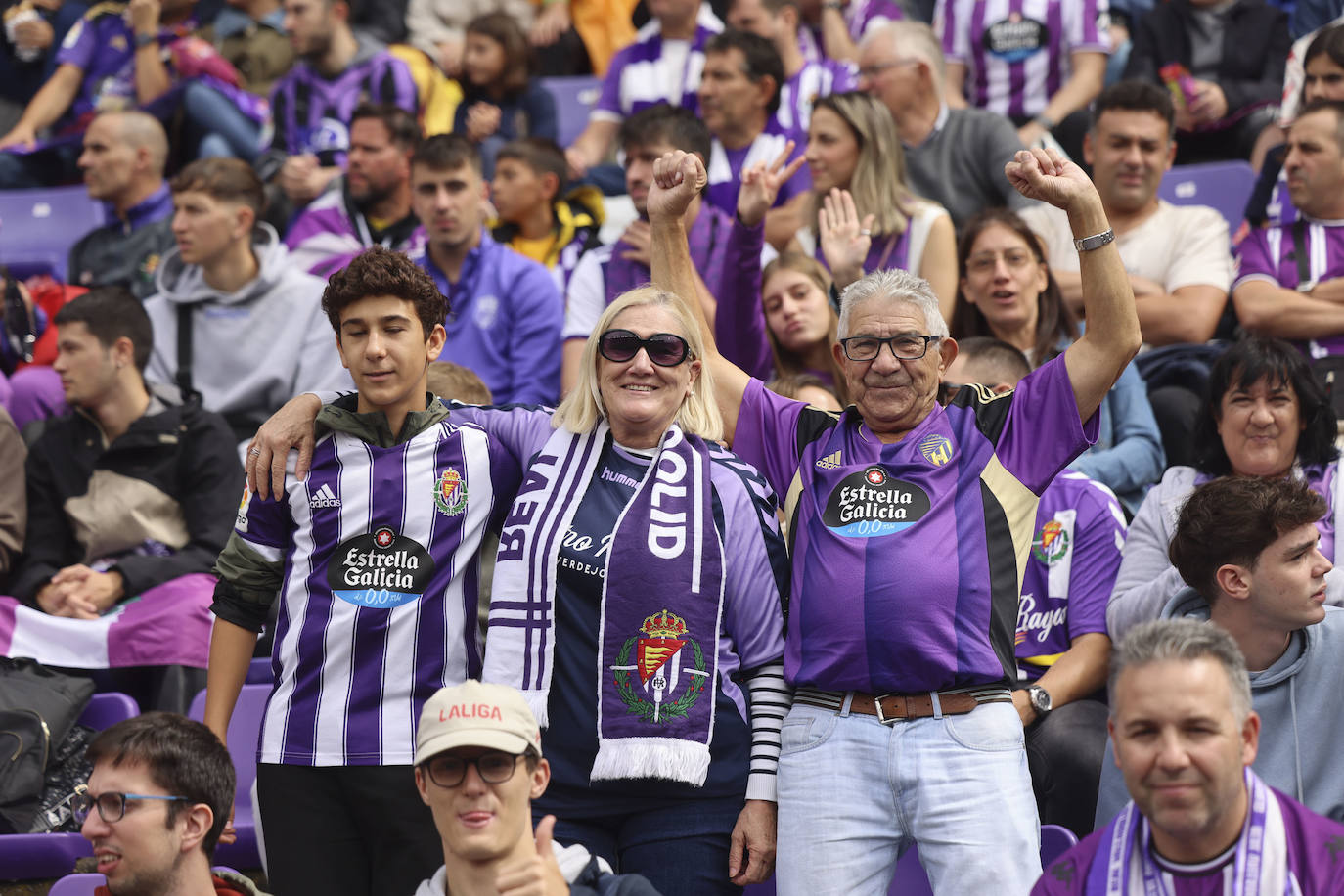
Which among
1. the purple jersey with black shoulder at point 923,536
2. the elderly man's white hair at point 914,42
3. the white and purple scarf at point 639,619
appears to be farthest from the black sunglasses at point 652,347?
the elderly man's white hair at point 914,42

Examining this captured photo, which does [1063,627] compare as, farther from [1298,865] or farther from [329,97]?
[329,97]

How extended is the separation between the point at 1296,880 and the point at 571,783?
136cm

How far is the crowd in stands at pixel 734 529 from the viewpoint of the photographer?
10.2 feet

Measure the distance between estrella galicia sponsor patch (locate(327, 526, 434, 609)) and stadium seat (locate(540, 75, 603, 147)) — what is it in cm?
602

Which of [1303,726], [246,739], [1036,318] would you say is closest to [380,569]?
[246,739]

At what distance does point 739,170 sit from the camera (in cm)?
657

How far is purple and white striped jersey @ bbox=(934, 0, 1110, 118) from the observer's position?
758cm

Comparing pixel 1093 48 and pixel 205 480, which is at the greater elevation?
pixel 1093 48

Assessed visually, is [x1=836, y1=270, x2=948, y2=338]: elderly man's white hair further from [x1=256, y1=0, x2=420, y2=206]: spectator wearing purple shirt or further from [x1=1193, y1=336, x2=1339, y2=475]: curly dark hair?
[x1=256, y1=0, x2=420, y2=206]: spectator wearing purple shirt

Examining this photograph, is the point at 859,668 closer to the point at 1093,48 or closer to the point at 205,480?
the point at 205,480

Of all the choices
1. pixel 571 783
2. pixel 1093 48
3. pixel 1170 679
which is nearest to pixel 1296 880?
pixel 1170 679

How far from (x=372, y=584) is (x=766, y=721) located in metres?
0.89

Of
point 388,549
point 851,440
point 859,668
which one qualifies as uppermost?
point 851,440

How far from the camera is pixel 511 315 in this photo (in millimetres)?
5992
